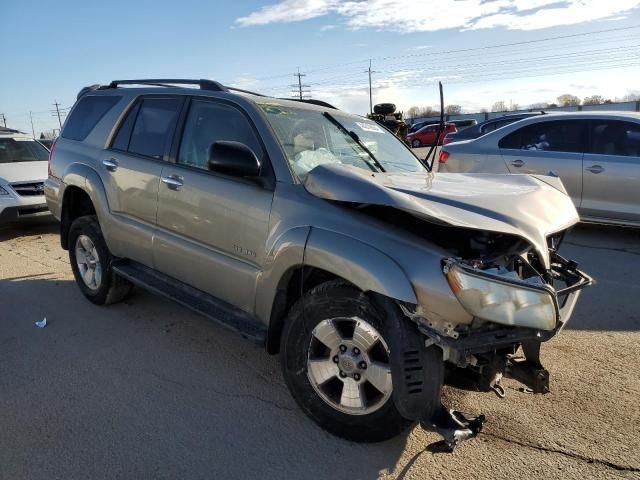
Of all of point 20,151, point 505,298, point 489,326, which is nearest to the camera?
point 505,298

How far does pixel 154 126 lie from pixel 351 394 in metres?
2.72

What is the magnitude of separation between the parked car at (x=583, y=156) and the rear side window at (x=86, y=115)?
5198mm

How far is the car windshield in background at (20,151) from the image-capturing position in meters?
9.55

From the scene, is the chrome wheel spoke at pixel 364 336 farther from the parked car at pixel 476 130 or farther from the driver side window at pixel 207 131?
the parked car at pixel 476 130

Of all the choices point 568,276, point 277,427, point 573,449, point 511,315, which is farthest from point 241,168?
point 573,449

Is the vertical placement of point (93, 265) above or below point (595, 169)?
below

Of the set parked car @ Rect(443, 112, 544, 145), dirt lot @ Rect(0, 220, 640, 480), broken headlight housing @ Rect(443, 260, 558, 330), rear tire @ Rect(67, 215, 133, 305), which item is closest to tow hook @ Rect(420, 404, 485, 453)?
dirt lot @ Rect(0, 220, 640, 480)

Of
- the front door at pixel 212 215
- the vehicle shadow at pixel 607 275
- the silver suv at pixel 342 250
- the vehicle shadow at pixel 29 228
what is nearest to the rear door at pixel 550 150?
the vehicle shadow at pixel 607 275

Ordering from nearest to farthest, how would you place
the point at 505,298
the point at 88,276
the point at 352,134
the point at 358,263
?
the point at 505,298
the point at 358,263
the point at 352,134
the point at 88,276

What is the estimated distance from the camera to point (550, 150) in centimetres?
732

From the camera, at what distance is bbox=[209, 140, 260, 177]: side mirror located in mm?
3082

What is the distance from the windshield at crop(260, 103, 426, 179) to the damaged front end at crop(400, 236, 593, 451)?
1258 mm

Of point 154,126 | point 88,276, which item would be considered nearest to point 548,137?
point 154,126

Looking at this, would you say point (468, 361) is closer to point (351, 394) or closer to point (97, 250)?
point (351, 394)
